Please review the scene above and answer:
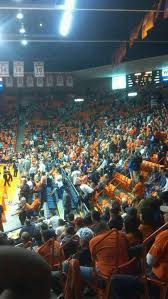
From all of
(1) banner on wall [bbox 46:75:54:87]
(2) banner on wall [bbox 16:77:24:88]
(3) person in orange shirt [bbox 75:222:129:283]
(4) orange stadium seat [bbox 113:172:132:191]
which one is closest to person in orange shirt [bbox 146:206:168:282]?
(3) person in orange shirt [bbox 75:222:129:283]

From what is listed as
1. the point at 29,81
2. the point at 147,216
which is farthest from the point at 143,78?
the point at 147,216

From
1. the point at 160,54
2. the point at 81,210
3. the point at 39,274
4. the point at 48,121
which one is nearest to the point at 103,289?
the point at 39,274

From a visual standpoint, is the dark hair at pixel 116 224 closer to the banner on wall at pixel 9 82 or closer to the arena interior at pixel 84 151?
the arena interior at pixel 84 151

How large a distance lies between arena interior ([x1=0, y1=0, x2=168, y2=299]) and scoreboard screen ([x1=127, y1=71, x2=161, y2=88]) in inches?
3.5

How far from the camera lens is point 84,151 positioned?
69.5 feet

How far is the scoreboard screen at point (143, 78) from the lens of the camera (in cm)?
2950

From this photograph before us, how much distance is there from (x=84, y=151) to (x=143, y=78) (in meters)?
11.9

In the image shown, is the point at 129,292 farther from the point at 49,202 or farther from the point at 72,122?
the point at 72,122

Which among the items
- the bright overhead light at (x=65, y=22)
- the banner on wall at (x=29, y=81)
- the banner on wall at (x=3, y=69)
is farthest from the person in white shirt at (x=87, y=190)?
the banner on wall at (x=29, y=81)

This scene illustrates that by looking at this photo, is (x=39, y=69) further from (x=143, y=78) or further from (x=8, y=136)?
(x=143, y=78)

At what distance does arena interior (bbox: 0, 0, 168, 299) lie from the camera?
3783 mm

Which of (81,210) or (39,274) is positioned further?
(81,210)

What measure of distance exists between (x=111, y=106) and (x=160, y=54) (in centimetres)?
626

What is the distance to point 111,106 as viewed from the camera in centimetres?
3145
